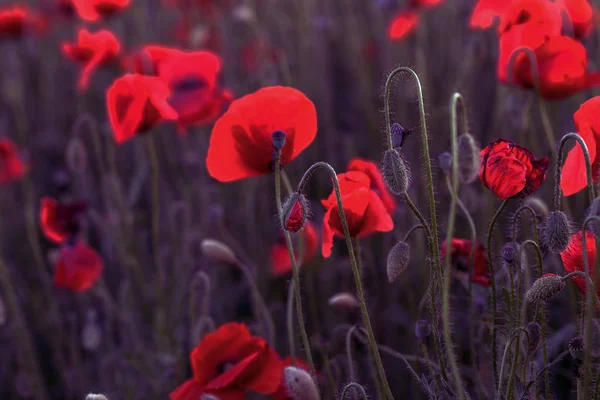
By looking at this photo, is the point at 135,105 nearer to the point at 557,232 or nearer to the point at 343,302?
the point at 343,302

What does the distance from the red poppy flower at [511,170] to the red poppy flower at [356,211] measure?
177 millimetres

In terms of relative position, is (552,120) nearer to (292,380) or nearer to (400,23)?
(400,23)

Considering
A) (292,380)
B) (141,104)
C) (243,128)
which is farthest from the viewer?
(141,104)

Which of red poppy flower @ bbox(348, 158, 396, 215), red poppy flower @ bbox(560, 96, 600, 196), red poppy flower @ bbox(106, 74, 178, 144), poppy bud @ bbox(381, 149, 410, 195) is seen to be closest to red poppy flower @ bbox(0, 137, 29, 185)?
red poppy flower @ bbox(106, 74, 178, 144)

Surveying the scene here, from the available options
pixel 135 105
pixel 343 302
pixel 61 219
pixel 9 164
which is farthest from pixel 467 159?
pixel 9 164

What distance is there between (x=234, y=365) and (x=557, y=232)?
59cm

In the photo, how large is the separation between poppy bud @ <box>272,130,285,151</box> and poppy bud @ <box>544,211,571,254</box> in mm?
406

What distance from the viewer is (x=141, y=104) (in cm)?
148

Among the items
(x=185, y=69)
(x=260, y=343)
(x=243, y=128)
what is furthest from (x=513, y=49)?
(x=185, y=69)

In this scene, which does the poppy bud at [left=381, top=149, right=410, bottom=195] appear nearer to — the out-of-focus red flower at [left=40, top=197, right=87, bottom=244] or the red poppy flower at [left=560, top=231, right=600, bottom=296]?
the red poppy flower at [left=560, top=231, right=600, bottom=296]

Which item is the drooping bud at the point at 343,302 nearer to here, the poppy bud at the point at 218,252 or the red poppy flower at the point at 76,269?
the poppy bud at the point at 218,252

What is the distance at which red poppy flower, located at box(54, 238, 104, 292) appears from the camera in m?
1.69

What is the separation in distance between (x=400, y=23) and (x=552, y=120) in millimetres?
576

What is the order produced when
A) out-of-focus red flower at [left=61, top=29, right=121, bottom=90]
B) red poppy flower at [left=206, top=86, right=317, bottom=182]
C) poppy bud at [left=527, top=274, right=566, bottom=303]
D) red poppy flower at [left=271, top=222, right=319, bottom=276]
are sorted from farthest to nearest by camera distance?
1. out-of-focus red flower at [left=61, top=29, right=121, bottom=90]
2. red poppy flower at [left=271, top=222, right=319, bottom=276]
3. red poppy flower at [left=206, top=86, right=317, bottom=182]
4. poppy bud at [left=527, top=274, right=566, bottom=303]
